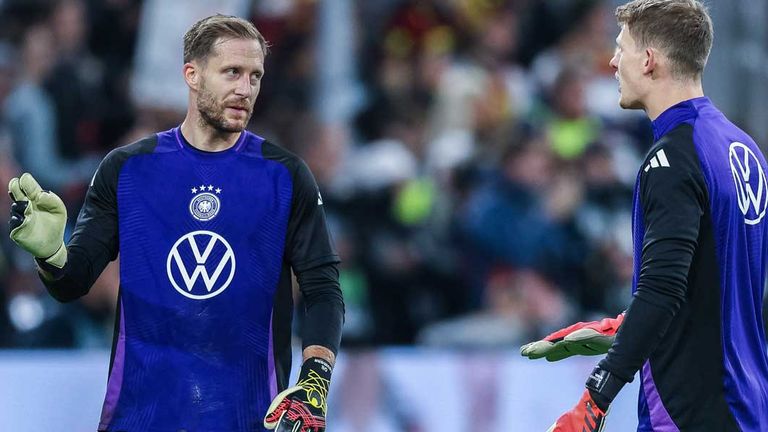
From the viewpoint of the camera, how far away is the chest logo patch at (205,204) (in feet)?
14.3

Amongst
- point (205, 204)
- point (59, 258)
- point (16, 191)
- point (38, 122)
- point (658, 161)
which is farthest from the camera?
point (38, 122)

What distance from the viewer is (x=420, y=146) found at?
10164 mm

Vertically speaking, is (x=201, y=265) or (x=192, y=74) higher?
(x=192, y=74)

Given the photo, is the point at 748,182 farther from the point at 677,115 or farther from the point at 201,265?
the point at 201,265

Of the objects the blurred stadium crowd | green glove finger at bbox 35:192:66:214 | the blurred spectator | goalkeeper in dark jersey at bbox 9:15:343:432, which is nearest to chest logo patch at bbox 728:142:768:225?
goalkeeper in dark jersey at bbox 9:15:343:432

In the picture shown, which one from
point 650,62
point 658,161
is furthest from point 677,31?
point 658,161

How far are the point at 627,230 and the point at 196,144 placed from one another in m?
6.22

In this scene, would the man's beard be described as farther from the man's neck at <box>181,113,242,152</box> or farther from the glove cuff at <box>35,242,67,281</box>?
the glove cuff at <box>35,242,67,281</box>

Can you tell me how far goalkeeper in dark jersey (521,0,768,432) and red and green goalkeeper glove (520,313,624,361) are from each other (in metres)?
0.33

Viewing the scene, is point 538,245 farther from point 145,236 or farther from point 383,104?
point 145,236

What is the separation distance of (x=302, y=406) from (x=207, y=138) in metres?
1.05

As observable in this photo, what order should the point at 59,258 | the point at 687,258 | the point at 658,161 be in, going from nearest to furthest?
the point at 687,258
the point at 658,161
the point at 59,258

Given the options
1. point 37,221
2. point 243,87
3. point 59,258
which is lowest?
point 59,258

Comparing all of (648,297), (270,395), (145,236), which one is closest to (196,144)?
(145,236)
